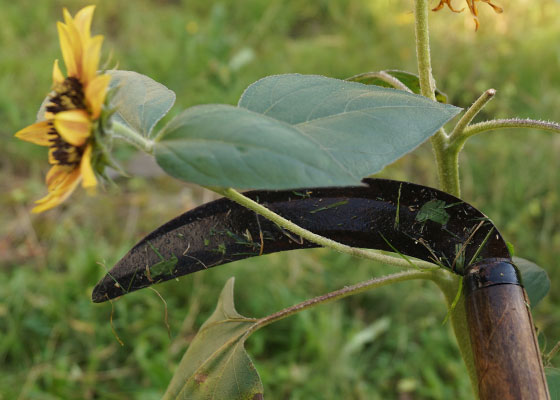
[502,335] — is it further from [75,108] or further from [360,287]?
[75,108]

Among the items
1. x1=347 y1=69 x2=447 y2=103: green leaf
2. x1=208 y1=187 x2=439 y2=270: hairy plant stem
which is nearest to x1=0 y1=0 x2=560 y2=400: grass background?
x1=347 y1=69 x2=447 y2=103: green leaf

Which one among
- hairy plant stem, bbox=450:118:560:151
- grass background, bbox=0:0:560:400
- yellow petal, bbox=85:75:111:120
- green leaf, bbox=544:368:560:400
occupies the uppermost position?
yellow petal, bbox=85:75:111:120

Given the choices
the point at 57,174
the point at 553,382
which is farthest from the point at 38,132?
the point at 553,382

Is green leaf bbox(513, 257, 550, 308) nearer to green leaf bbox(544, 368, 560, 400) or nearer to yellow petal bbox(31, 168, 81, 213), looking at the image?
green leaf bbox(544, 368, 560, 400)

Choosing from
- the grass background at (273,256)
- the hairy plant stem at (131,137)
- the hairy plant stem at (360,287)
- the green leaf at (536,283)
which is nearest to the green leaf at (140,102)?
the hairy plant stem at (131,137)

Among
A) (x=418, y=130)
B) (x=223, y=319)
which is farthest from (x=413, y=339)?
(x=418, y=130)
